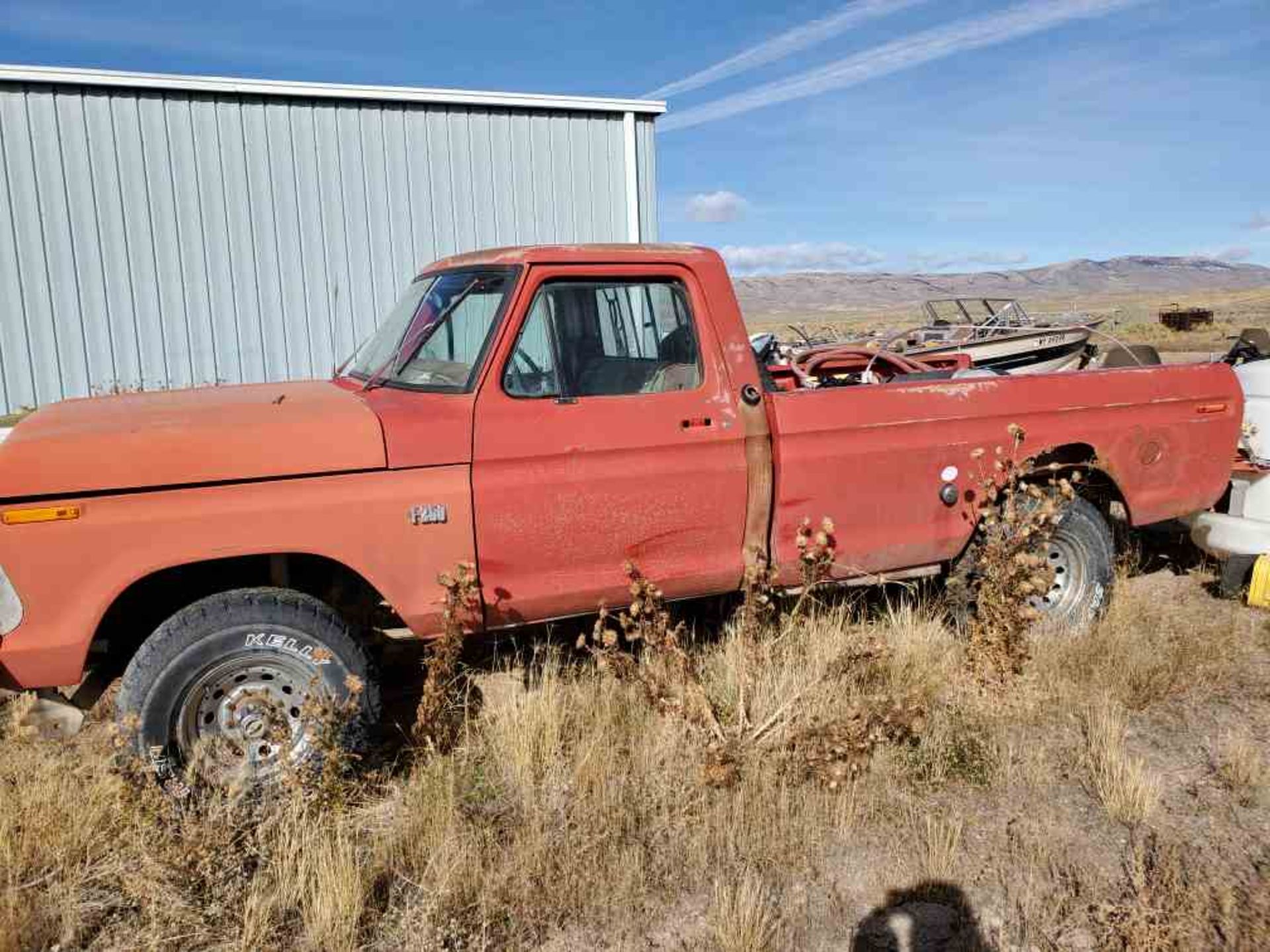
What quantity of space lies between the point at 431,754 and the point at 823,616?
225 cm

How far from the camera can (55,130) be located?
869 centimetres

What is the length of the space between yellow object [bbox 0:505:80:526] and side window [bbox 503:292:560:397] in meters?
1.57

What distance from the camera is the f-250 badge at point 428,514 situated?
3.64 meters

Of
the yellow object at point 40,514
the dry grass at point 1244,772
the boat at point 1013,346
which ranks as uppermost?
the boat at point 1013,346

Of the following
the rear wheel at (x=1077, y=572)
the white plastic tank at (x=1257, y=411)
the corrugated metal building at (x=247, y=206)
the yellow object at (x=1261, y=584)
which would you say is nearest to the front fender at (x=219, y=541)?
the rear wheel at (x=1077, y=572)

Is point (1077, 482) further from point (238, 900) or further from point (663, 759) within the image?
point (238, 900)

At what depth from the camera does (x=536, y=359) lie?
3.95 m

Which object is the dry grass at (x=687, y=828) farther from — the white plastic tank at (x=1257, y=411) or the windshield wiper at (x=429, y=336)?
the white plastic tank at (x=1257, y=411)

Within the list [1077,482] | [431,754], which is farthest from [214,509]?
[1077,482]

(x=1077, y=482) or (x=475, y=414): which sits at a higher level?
(x=475, y=414)

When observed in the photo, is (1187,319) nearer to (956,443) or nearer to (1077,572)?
(1077,572)

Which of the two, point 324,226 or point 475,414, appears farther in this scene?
point 324,226

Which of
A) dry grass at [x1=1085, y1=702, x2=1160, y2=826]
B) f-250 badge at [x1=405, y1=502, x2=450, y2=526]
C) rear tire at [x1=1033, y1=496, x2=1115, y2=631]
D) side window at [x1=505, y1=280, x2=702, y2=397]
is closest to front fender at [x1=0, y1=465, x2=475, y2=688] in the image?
f-250 badge at [x1=405, y1=502, x2=450, y2=526]

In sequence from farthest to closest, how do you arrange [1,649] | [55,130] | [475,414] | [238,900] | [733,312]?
[55,130]
[733,312]
[475,414]
[1,649]
[238,900]
